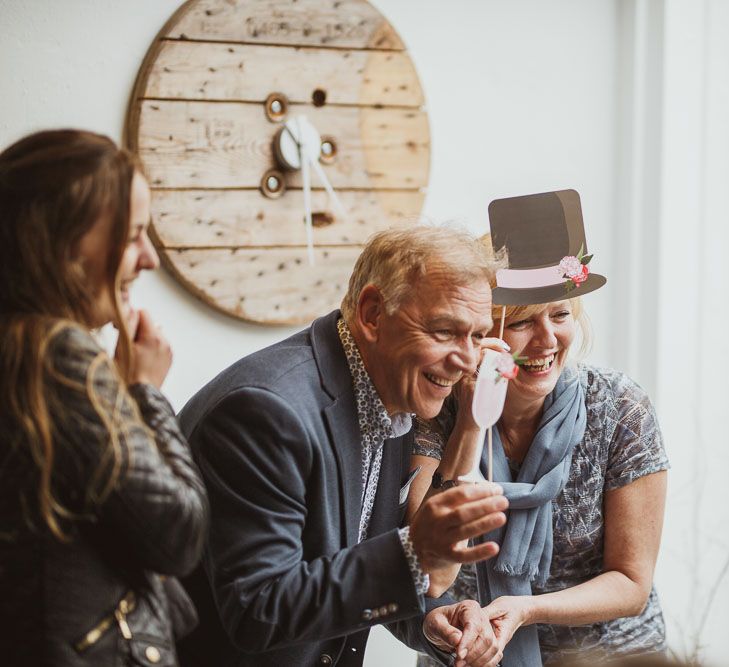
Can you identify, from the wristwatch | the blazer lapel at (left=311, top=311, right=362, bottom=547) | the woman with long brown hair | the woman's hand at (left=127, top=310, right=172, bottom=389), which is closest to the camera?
the woman with long brown hair

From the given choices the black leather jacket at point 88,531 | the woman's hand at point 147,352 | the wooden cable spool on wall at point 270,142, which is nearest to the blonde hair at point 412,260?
the woman's hand at point 147,352

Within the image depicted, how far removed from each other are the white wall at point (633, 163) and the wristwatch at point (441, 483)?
1.27 m

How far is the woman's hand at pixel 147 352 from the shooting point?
121 centimetres

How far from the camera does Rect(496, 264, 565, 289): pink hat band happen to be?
1.80 metres

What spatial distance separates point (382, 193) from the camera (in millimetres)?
2889

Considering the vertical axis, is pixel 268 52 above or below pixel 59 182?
above

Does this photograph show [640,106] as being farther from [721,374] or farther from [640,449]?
[640,449]

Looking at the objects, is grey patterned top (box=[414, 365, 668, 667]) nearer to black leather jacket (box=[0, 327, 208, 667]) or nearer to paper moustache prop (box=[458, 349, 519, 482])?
paper moustache prop (box=[458, 349, 519, 482])

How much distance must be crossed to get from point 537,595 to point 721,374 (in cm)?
155

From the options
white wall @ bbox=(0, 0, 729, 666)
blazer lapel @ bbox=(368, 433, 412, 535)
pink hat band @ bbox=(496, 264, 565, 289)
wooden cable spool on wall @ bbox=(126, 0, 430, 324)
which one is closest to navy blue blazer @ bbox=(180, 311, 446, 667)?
blazer lapel @ bbox=(368, 433, 412, 535)

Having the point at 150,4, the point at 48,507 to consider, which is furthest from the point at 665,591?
the point at 48,507

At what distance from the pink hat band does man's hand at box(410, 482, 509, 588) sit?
0.48 meters

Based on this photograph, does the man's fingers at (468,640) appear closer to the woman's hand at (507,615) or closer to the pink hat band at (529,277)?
the woman's hand at (507,615)

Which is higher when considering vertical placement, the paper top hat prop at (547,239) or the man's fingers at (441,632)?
the paper top hat prop at (547,239)
